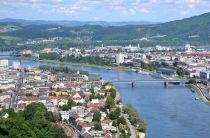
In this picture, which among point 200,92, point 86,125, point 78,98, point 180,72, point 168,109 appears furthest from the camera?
point 180,72

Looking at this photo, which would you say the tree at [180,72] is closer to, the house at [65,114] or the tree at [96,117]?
the house at [65,114]

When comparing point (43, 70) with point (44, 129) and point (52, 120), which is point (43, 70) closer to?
point (52, 120)

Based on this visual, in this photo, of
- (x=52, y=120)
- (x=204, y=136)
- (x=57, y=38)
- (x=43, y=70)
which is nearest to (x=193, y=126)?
(x=204, y=136)

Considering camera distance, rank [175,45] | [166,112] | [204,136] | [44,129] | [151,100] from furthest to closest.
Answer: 1. [175,45]
2. [151,100]
3. [166,112]
4. [204,136]
5. [44,129]

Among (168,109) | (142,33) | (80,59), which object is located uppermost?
(142,33)

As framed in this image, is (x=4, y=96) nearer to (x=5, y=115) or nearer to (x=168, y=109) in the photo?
(x=5, y=115)

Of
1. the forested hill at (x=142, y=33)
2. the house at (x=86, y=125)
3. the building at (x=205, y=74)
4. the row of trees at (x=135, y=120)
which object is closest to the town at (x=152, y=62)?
the building at (x=205, y=74)

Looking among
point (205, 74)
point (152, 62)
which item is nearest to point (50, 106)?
point (205, 74)
